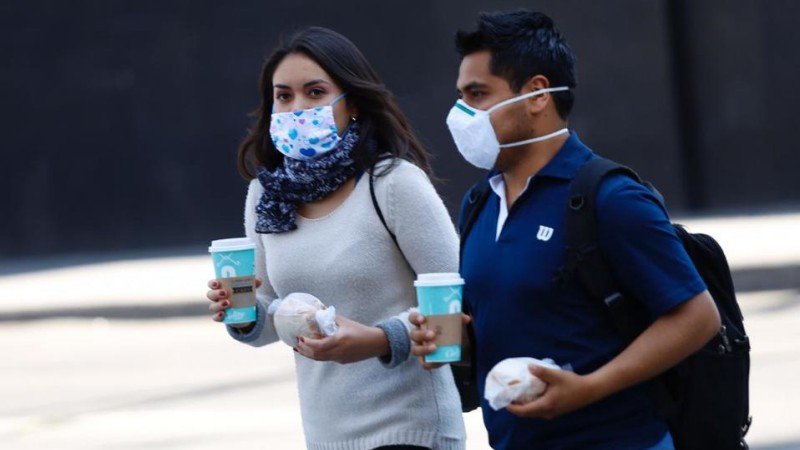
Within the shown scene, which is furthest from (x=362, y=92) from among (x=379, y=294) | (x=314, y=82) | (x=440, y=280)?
(x=440, y=280)

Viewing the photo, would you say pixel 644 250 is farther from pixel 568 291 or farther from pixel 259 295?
pixel 259 295

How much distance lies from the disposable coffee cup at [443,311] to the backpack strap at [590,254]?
254 mm

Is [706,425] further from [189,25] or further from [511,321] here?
[189,25]

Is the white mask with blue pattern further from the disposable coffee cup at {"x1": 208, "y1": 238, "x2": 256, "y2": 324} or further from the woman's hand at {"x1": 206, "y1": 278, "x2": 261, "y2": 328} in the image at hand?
the woman's hand at {"x1": 206, "y1": 278, "x2": 261, "y2": 328}

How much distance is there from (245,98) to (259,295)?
51.6 ft

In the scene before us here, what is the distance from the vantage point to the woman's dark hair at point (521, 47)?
363 centimetres

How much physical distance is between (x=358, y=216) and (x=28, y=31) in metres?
16.7

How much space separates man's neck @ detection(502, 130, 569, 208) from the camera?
3619 mm

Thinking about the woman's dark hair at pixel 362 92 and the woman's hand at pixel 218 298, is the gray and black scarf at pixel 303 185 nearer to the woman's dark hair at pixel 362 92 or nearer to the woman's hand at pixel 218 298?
the woman's dark hair at pixel 362 92

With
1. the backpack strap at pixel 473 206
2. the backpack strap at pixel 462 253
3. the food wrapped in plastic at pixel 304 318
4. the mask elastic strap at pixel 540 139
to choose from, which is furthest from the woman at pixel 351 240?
the mask elastic strap at pixel 540 139

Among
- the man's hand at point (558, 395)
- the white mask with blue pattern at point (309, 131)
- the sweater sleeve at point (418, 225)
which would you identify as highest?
the white mask with blue pattern at point (309, 131)

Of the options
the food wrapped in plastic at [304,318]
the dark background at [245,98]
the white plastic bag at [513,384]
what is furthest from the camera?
the dark background at [245,98]

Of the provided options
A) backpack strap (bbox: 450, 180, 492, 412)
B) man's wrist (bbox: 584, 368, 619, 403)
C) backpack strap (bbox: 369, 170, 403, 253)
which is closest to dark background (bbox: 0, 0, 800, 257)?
backpack strap (bbox: 369, 170, 403, 253)

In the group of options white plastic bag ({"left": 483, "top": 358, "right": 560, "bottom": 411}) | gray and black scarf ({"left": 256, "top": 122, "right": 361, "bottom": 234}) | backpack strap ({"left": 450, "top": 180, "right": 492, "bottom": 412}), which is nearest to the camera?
white plastic bag ({"left": 483, "top": 358, "right": 560, "bottom": 411})
